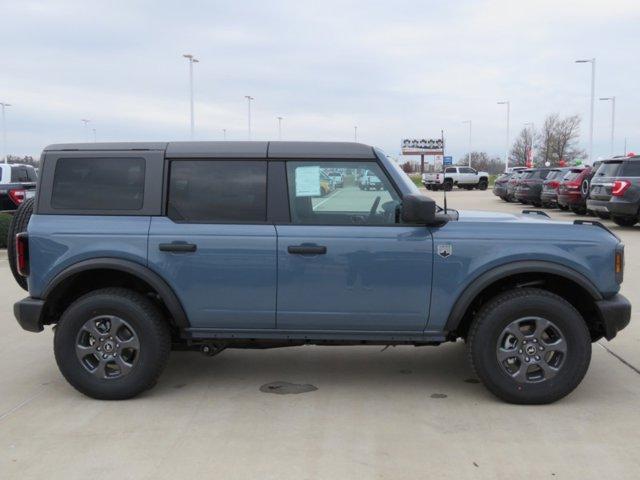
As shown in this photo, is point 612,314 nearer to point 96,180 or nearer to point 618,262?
point 618,262

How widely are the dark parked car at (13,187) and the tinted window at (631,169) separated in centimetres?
1364

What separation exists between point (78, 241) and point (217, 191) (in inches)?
39.5

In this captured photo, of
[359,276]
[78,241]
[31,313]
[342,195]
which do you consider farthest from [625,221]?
[31,313]

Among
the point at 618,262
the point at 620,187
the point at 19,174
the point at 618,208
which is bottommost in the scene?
the point at 618,208

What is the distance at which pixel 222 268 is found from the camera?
429 centimetres

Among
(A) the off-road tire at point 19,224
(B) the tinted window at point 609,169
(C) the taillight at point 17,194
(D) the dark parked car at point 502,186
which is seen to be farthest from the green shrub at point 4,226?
(D) the dark parked car at point 502,186

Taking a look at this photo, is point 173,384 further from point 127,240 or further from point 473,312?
point 473,312

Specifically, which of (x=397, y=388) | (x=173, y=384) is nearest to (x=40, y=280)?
(x=173, y=384)

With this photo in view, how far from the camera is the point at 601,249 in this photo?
4242 millimetres

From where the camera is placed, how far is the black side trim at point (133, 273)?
4285 mm

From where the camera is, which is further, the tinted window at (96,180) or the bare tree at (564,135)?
the bare tree at (564,135)

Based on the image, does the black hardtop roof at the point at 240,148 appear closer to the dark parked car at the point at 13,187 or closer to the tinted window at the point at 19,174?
the dark parked car at the point at 13,187

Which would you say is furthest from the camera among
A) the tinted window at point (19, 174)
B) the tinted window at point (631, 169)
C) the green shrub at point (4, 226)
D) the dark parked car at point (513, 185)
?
the dark parked car at point (513, 185)

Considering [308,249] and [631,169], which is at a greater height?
[631,169]
